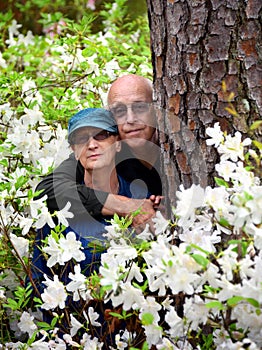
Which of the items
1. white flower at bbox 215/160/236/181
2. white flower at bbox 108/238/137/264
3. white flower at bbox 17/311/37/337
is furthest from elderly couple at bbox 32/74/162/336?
white flower at bbox 215/160/236/181

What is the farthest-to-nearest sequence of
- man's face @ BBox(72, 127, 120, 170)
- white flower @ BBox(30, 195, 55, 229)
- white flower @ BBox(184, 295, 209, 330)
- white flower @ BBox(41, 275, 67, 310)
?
man's face @ BBox(72, 127, 120, 170), white flower @ BBox(30, 195, 55, 229), white flower @ BBox(41, 275, 67, 310), white flower @ BBox(184, 295, 209, 330)

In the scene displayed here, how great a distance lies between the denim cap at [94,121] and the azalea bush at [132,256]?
0.64ft

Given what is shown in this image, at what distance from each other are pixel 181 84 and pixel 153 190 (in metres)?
0.53

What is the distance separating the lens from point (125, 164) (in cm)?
287

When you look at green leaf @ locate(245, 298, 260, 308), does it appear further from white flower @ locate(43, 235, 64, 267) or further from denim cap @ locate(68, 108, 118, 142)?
denim cap @ locate(68, 108, 118, 142)

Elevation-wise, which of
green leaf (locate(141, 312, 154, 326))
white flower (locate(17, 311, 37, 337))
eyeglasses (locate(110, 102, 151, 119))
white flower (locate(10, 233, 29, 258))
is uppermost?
eyeglasses (locate(110, 102, 151, 119))

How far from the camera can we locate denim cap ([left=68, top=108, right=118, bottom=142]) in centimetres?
277

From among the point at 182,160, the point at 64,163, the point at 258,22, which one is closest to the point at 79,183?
the point at 64,163

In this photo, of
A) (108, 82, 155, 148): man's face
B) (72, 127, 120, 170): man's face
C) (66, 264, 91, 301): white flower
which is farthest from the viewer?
(108, 82, 155, 148): man's face

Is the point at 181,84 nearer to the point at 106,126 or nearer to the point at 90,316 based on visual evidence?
the point at 106,126

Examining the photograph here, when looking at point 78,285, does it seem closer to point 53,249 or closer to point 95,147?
point 53,249

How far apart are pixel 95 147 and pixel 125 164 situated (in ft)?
0.61

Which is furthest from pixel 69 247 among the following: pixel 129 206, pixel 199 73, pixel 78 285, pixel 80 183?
pixel 199 73

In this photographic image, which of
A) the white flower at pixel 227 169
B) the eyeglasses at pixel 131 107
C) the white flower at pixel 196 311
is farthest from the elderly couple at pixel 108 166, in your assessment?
the white flower at pixel 196 311
